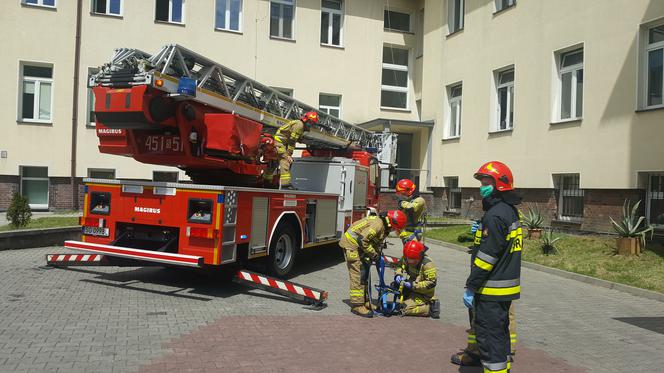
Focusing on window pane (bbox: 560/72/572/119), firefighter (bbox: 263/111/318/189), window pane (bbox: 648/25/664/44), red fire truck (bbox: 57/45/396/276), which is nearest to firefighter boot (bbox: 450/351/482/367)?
red fire truck (bbox: 57/45/396/276)

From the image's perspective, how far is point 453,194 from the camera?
20.6m

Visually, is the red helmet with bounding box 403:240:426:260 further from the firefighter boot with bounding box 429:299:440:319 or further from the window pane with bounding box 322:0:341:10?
the window pane with bounding box 322:0:341:10

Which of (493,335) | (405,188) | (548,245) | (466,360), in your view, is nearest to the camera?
(493,335)

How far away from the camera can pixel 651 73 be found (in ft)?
40.6

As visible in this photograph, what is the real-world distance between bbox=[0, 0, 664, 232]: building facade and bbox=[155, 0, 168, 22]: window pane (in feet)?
0.16

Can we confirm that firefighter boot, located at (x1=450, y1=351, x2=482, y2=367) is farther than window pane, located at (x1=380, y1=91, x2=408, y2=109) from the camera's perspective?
No

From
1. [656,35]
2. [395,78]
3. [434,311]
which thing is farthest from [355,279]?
[395,78]

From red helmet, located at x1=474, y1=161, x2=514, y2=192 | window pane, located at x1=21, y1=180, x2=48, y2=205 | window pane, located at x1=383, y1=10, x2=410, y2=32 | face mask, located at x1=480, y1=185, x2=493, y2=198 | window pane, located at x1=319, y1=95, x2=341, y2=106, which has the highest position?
window pane, located at x1=383, y1=10, x2=410, y2=32

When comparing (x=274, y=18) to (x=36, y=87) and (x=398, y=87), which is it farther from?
(x=36, y=87)

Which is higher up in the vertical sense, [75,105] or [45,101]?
[45,101]

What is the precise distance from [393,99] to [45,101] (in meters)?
14.0

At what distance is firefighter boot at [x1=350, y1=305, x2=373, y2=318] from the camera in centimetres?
685

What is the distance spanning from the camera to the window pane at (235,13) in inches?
824

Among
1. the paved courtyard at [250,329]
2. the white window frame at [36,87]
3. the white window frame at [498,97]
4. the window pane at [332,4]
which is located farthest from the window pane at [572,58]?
the white window frame at [36,87]
